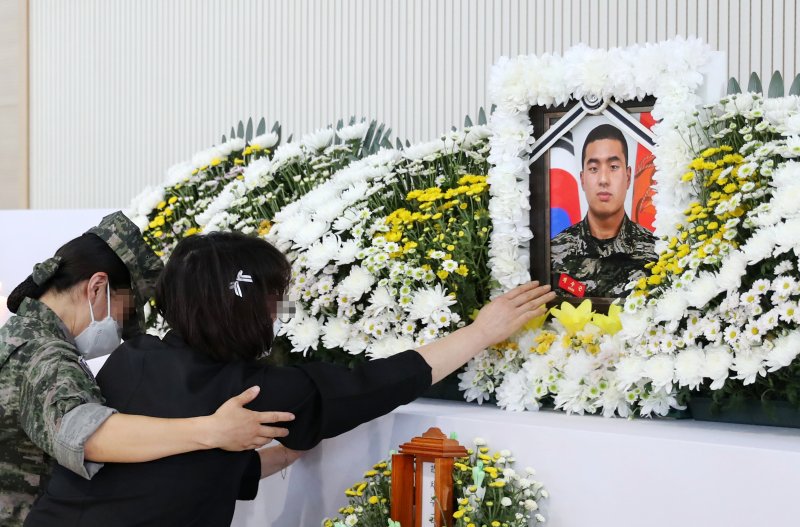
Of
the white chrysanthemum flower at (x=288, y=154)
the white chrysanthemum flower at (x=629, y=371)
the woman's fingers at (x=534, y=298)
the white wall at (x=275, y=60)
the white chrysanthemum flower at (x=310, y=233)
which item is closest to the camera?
the white chrysanthemum flower at (x=629, y=371)

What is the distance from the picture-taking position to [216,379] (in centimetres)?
179

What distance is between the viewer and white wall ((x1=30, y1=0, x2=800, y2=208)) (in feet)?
13.0

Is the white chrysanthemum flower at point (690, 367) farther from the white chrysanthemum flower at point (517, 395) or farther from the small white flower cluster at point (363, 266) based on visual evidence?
the small white flower cluster at point (363, 266)

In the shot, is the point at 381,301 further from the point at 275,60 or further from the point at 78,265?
the point at 275,60

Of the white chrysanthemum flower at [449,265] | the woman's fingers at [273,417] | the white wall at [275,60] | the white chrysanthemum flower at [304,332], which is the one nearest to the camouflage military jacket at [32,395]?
the woman's fingers at [273,417]

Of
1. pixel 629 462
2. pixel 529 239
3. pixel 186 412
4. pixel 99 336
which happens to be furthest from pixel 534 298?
pixel 99 336

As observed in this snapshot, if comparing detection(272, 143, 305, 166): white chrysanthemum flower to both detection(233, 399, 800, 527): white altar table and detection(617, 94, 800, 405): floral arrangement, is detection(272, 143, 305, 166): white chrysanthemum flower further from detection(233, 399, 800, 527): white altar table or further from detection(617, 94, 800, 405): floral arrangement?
detection(617, 94, 800, 405): floral arrangement

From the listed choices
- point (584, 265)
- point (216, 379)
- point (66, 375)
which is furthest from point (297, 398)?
point (584, 265)

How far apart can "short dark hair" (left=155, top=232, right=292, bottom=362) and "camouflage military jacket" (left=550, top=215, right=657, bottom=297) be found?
28.9 inches

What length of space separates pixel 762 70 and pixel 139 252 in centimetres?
274

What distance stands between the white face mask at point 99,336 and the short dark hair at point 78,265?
0.06 metres

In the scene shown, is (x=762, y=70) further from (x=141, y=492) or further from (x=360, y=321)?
(x=141, y=492)

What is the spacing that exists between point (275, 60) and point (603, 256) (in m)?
3.25

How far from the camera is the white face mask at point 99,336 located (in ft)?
6.95
